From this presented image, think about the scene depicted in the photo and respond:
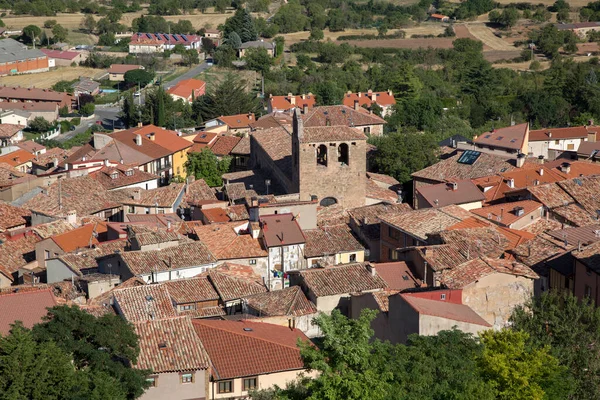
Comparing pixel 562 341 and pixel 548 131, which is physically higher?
pixel 562 341

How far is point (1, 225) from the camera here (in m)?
45.2

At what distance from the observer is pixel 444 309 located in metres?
27.4

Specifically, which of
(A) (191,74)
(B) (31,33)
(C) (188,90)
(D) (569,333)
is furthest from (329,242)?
(B) (31,33)

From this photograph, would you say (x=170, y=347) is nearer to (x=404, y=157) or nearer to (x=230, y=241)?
(x=230, y=241)

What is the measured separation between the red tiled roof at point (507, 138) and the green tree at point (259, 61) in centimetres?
4110

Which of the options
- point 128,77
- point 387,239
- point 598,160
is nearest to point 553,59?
point 128,77

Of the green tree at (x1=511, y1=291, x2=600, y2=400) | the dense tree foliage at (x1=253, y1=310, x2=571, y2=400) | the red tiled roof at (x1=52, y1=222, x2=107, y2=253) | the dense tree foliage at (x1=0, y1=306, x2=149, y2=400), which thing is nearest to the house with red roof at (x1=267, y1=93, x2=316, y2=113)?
the red tiled roof at (x1=52, y1=222, x2=107, y2=253)

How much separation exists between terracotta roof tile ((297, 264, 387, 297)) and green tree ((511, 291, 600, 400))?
244 inches

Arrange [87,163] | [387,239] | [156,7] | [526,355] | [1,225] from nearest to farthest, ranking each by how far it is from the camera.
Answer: [526,355] → [387,239] → [1,225] → [87,163] → [156,7]

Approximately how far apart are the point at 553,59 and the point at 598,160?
51.9 m

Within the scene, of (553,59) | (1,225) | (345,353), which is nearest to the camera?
(345,353)

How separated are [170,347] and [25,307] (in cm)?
501

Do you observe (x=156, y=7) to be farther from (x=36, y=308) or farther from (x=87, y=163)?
(x=36, y=308)

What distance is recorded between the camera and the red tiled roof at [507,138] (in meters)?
54.0
